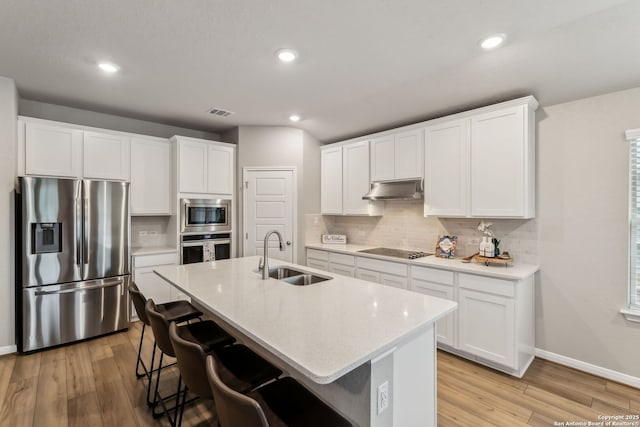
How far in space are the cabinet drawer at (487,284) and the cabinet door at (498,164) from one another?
0.64m

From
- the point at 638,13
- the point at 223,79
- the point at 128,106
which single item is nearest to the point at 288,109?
the point at 223,79

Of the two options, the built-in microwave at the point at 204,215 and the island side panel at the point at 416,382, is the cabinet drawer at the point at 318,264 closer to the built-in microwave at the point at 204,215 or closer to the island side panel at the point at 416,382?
the built-in microwave at the point at 204,215

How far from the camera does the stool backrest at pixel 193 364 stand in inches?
53.9

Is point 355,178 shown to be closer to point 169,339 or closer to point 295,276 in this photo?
point 295,276

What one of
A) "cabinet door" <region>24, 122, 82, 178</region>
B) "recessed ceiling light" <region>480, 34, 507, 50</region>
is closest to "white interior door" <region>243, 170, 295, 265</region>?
"cabinet door" <region>24, 122, 82, 178</region>

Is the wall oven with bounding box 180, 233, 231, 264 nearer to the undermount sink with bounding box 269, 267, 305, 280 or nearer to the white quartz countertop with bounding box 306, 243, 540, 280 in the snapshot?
the undermount sink with bounding box 269, 267, 305, 280

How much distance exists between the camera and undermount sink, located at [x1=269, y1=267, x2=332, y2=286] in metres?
2.54

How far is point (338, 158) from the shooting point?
4.55 meters

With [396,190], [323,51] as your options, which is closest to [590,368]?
[396,190]

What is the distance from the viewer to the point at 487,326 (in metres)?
2.71

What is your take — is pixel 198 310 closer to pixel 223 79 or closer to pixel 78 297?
pixel 78 297

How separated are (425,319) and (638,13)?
2.25 meters

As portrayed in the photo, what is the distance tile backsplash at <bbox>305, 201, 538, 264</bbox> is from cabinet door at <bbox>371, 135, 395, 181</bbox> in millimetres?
481

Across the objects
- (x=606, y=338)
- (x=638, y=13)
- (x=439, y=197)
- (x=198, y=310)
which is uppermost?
(x=638, y=13)
